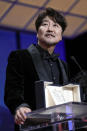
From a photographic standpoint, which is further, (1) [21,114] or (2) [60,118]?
(1) [21,114]

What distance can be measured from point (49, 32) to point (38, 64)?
187 mm

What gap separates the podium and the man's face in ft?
1.92

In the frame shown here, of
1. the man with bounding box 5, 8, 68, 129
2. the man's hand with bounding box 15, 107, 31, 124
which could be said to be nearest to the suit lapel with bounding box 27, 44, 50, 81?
the man with bounding box 5, 8, 68, 129

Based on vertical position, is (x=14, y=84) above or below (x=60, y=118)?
above

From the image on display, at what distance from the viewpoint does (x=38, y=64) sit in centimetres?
158

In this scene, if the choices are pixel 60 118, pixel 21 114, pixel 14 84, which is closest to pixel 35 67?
pixel 14 84

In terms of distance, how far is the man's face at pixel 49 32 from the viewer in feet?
5.34

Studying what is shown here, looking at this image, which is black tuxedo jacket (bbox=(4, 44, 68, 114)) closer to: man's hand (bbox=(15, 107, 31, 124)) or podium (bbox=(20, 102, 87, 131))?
man's hand (bbox=(15, 107, 31, 124))

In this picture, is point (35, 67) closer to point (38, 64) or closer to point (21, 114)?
point (38, 64)

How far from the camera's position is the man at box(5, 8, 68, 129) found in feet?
4.85

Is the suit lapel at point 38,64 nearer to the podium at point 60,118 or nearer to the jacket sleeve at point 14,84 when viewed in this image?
the jacket sleeve at point 14,84

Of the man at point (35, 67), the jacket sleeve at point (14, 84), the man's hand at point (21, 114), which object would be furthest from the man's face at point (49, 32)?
the man's hand at point (21, 114)

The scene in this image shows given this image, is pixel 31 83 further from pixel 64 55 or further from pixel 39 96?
pixel 64 55

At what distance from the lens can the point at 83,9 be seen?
3.31 metres
